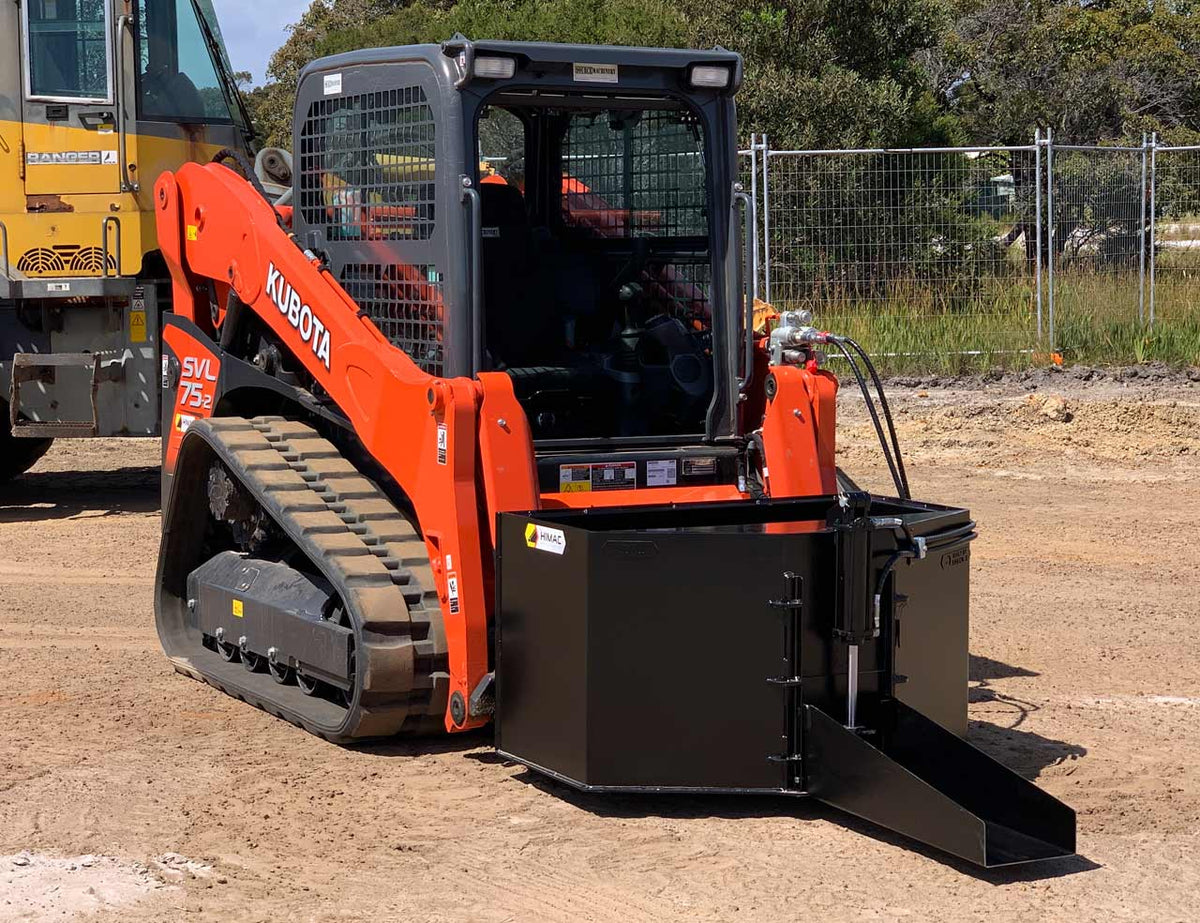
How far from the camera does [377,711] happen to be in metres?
6.25

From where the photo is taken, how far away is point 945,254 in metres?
16.6

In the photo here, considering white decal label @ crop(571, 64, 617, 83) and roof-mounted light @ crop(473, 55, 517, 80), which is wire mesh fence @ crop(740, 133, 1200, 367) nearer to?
white decal label @ crop(571, 64, 617, 83)

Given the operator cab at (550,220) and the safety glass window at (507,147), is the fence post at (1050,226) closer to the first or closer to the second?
the safety glass window at (507,147)

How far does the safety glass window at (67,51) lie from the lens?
11.5 m

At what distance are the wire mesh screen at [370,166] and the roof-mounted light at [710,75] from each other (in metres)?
1.08

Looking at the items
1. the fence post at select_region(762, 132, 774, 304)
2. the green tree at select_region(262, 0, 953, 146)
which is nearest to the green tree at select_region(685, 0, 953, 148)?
the green tree at select_region(262, 0, 953, 146)

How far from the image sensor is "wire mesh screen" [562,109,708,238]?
7328 millimetres

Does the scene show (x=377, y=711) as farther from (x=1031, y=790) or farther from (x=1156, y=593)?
(x=1156, y=593)

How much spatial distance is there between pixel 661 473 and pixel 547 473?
49 centimetres

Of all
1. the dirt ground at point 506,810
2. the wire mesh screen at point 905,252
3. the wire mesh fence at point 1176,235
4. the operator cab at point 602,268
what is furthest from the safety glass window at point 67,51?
the wire mesh fence at point 1176,235

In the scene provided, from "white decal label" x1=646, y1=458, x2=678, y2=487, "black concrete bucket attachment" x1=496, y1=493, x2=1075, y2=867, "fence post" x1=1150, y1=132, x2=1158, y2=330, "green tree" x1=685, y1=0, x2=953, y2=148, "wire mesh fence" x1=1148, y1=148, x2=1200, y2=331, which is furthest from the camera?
"green tree" x1=685, y1=0, x2=953, y2=148

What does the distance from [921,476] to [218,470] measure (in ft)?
24.2

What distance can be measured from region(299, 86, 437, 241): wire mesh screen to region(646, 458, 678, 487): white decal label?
1.24 m

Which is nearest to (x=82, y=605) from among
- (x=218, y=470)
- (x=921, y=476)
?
(x=218, y=470)
